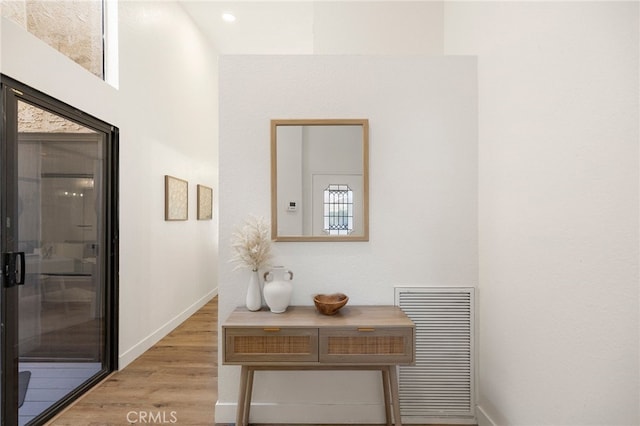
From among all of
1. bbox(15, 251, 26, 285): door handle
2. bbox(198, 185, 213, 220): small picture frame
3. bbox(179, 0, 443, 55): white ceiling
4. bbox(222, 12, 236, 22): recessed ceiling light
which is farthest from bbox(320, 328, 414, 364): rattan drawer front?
bbox(222, 12, 236, 22): recessed ceiling light

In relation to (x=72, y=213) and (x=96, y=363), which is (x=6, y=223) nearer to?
(x=72, y=213)

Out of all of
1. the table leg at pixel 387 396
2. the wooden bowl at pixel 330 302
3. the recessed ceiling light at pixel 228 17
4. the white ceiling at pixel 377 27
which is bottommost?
the table leg at pixel 387 396

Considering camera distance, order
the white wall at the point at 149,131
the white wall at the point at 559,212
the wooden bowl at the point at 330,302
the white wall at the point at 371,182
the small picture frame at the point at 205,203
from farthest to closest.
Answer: the small picture frame at the point at 205,203, the white wall at the point at 149,131, the white wall at the point at 371,182, the wooden bowl at the point at 330,302, the white wall at the point at 559,212

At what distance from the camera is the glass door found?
191 cm

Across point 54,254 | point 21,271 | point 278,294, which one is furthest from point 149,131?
point 278,294

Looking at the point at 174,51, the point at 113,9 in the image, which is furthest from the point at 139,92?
the point at 174,51

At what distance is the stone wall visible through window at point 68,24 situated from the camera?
6.88 feet

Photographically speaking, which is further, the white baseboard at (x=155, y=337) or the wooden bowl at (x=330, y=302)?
the white baseboard at (x=155, y=337)

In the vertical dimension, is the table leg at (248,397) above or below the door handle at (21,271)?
below

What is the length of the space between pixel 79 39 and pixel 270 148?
1.92 meters

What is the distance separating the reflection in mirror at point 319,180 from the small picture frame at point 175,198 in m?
2.20

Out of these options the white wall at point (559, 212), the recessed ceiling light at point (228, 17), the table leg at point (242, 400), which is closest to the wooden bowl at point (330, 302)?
the table leg at point (242, 400)

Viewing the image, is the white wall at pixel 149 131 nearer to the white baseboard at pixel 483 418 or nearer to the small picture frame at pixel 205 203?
the small picture frame at pixel 205 203

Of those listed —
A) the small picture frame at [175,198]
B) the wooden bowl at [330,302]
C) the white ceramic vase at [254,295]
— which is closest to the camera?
the wooden bowl at [330,302]
